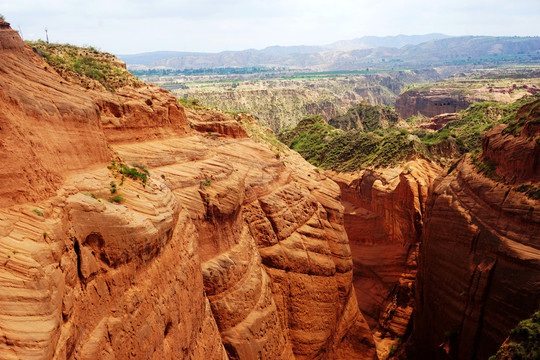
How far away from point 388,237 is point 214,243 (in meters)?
22.0

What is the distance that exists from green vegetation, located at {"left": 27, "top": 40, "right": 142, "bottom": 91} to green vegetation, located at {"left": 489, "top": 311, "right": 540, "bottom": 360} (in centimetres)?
1917

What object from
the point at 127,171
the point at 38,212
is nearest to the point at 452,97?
the point at 127,171

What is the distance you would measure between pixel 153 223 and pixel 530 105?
2249 centimetres

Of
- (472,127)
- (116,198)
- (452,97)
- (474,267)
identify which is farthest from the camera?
(452,97)

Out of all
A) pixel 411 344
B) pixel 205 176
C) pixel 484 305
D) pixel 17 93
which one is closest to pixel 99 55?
pixel 205 176

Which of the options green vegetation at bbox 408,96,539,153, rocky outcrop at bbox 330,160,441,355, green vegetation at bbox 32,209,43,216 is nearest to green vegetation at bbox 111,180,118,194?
green vegetation at bbox 32,209,43,216

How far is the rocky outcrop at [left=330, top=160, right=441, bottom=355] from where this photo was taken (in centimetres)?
3422

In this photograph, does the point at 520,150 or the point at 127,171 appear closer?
the point at 127,171

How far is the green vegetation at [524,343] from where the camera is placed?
14.4 metres

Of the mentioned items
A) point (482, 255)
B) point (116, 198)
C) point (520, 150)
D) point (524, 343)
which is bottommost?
point (524, 343)

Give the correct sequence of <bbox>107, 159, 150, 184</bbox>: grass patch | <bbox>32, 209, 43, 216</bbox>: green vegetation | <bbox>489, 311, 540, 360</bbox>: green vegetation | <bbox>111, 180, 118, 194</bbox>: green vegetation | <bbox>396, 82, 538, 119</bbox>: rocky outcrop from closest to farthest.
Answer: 1. <bbox>32, 209, 43, 216</bbox>: green vegetation
2. <bbox>111, 180, 118, 194</bbox>: green vegetation
3. <bbox>107, 159, 150, 184</bbox>: grass patch
4. <bbox>489, 311, 540, 360</bbox>: green vegetation
5. <bbox>396, 82, 538, 119</bbox>: rocky outcrop

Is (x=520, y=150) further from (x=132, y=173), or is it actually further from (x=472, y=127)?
(x=472, y=127)

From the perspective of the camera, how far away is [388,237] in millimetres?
36656

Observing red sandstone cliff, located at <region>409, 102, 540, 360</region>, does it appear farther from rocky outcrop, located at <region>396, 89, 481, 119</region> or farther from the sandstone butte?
rocky outcrop, located at <region>396, 89, 481, 119</region>
